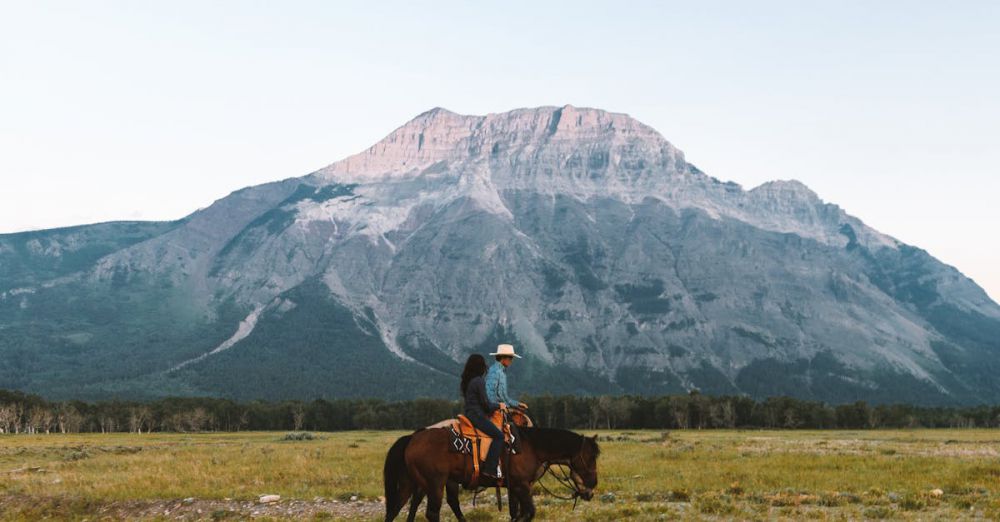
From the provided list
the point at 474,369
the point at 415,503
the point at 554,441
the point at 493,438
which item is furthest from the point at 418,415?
the point at 493,438

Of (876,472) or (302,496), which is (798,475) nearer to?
(876,472)

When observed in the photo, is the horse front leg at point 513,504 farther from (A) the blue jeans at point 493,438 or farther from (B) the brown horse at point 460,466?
(A) the blue jeans at point 493,438

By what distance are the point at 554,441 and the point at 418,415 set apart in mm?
143297

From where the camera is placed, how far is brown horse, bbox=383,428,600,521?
69.4ft

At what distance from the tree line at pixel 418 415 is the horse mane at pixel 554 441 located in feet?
430

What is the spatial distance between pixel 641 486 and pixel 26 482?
90.7 feet

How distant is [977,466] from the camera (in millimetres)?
33531

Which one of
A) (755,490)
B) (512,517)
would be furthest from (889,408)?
(512,517)

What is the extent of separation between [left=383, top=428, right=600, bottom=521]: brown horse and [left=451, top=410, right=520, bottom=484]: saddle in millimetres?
194

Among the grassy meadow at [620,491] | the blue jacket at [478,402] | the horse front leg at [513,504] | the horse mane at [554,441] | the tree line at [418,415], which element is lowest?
the tree line at [418,415]

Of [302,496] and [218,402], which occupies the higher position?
[302,496]

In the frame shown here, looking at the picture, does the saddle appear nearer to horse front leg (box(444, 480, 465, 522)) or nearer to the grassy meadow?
horse front leg (box(444, 480, 465, 522))

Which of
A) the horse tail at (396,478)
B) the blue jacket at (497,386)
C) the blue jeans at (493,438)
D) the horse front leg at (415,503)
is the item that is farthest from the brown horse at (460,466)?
the blue jacket at (497,386)

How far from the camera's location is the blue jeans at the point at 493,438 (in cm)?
2127
